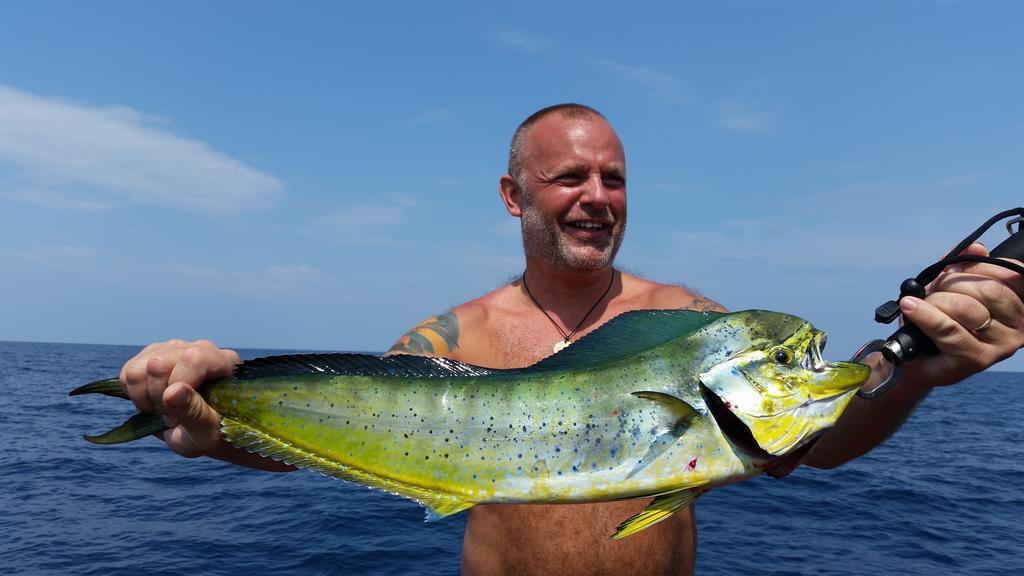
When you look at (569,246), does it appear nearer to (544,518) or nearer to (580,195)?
(580,195)

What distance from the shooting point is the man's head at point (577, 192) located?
4.08 metres

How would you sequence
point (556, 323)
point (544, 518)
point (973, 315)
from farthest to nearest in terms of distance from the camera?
point (556, 323), point (544, 518), point (973, 315)

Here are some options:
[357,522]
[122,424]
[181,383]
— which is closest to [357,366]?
[181,383]

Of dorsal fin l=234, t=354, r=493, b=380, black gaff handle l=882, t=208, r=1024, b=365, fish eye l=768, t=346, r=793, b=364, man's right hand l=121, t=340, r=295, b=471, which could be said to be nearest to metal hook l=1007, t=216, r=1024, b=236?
black gaff handle l=882, t=208, r=1024, b=365

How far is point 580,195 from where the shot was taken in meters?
4.07

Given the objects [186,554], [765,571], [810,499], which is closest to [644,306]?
[765,571]

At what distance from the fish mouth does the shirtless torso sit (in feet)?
5.20

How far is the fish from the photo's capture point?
7.55ft

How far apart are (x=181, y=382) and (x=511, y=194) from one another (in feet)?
8.76

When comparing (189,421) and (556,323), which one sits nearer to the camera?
(189,421)

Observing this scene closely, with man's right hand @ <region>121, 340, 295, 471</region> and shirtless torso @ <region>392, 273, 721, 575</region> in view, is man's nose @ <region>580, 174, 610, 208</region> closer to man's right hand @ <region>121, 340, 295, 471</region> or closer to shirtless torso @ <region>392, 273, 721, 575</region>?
shirtless torso @ <region>392, 273, 721, 575</region>

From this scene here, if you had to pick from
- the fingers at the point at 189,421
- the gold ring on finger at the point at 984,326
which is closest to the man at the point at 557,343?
the fingers at the point at 189,421

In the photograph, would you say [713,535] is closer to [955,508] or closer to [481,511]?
[955,508]

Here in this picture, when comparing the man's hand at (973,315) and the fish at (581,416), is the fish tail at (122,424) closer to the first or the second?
the fish at (581,416)
